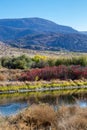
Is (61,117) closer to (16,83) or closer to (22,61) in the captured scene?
(16,83)

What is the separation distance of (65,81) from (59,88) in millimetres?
5694

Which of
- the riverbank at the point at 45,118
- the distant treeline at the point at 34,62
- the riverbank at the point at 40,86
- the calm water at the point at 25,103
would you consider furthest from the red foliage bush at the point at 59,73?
the riverbank at the point at 45,118

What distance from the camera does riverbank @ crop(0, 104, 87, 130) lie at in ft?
56.9

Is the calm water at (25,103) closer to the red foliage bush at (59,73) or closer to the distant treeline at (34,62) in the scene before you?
the red foliage bush at (59,73)

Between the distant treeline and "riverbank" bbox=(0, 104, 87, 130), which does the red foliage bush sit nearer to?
the distant treeline

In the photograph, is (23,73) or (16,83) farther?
(23,73)

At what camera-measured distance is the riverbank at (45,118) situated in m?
17.3

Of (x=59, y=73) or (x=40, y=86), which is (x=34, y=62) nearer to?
(x=59, y=73)

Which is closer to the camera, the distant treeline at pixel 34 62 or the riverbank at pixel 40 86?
the riverbank at pixel 40 86

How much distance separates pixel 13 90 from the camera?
60.0 metres

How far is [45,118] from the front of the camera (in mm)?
18969

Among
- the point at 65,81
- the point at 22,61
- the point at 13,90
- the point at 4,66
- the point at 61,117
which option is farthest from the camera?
the point at 4,66

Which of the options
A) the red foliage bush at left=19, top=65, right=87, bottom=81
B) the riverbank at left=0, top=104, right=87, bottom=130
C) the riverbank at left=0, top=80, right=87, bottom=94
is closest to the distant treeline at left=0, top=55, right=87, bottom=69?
the red foliage bush at left=19, top=65, right=87, bottom=81

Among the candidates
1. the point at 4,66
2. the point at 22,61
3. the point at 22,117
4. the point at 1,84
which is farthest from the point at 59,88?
the point at 22,117
